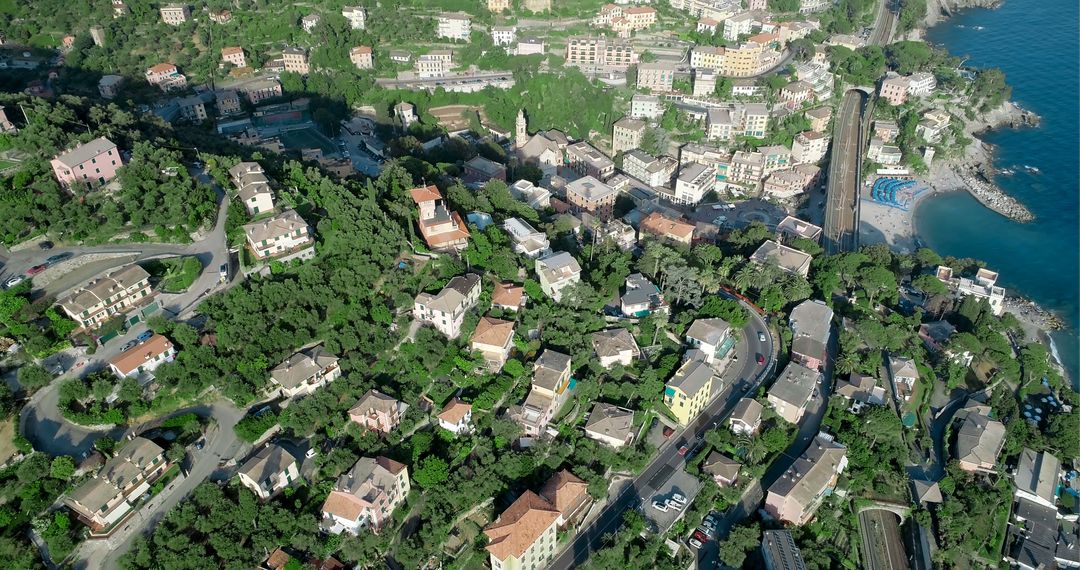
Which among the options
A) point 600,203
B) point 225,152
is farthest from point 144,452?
point 600,203

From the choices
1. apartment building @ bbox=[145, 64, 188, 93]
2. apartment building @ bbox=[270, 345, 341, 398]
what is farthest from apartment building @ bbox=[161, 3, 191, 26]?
apartment building @ bbox=[270, 345, 341, 398]

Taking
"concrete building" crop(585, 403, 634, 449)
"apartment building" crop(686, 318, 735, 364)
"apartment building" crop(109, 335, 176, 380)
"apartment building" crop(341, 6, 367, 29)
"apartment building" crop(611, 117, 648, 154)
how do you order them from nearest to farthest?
1. "apartment building" crop(109, 335, 176, 380)
2. "concrete building" crop(585, 403, 634, 449)
3. "apartment building" crop(686, 318, 735, 364)
4. "apartment building" crop(611, 117, 648, 154)
5. "apartment building" crop(341, 6, 367, 29)

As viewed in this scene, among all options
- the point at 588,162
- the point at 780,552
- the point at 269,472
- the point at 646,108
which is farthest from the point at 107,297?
the point at 646,108

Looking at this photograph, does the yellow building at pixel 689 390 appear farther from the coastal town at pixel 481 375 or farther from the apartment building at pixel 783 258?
the apartment building at pixel 783 258

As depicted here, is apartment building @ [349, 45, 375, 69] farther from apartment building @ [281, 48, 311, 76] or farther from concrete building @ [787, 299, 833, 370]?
concrete building @ [787, 299, 833, 370]

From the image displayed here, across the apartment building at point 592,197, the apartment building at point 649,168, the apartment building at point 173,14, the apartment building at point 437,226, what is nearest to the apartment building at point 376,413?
the apartment building at point 437,226

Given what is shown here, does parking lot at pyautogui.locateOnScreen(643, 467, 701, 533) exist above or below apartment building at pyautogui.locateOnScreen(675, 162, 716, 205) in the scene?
below

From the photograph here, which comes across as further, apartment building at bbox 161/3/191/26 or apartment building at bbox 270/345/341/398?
apartment building at bbox 161/3/191/26
